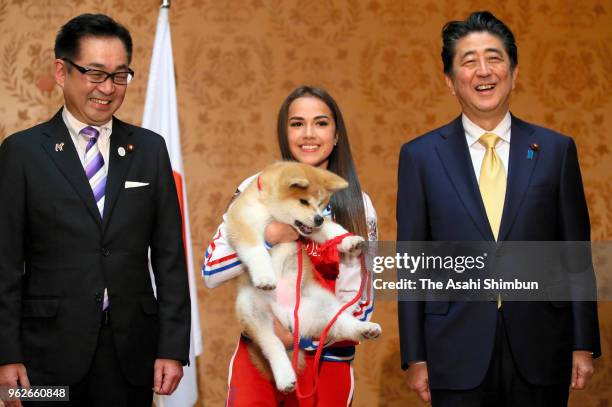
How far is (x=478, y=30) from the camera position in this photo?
7.82 ft

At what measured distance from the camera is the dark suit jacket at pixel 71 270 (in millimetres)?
2088

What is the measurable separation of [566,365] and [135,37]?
276cm

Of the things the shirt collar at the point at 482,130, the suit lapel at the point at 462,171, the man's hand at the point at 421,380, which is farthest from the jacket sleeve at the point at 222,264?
the shirt collar at the point at 482,130

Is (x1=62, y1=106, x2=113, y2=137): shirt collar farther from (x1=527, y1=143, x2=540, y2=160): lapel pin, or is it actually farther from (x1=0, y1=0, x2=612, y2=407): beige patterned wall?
(x1=0, y1=0, x2=612, y2=407): beige patterned wall

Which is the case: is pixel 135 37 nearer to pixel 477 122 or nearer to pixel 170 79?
pixel 170 79

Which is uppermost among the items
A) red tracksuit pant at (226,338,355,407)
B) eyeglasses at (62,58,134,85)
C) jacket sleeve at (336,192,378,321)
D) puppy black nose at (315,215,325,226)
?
eyeglasses at (62,58,134,85)

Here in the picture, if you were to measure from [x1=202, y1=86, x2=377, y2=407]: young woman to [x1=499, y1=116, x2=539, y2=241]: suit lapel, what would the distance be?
42 cm

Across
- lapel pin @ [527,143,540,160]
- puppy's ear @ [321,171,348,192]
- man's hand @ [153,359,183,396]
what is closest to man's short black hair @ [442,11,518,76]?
lapel pin @ [527,143,540,160]

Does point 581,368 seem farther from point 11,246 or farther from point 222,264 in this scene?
point 11,246

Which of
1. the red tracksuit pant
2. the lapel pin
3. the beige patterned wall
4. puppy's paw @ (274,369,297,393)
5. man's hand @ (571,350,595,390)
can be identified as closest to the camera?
puppy's paw @ (274,369,297,393)

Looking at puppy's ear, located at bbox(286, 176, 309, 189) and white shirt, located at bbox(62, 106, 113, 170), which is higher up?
white shirt, located at bbox(62, 106, 113, 170)

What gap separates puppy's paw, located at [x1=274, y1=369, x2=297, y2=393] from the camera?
196 cm

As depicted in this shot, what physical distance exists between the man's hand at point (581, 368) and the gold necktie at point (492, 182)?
0.43 meters

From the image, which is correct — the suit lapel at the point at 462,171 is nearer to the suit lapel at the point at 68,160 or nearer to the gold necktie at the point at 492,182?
the gold necktie at the point at 492,182
